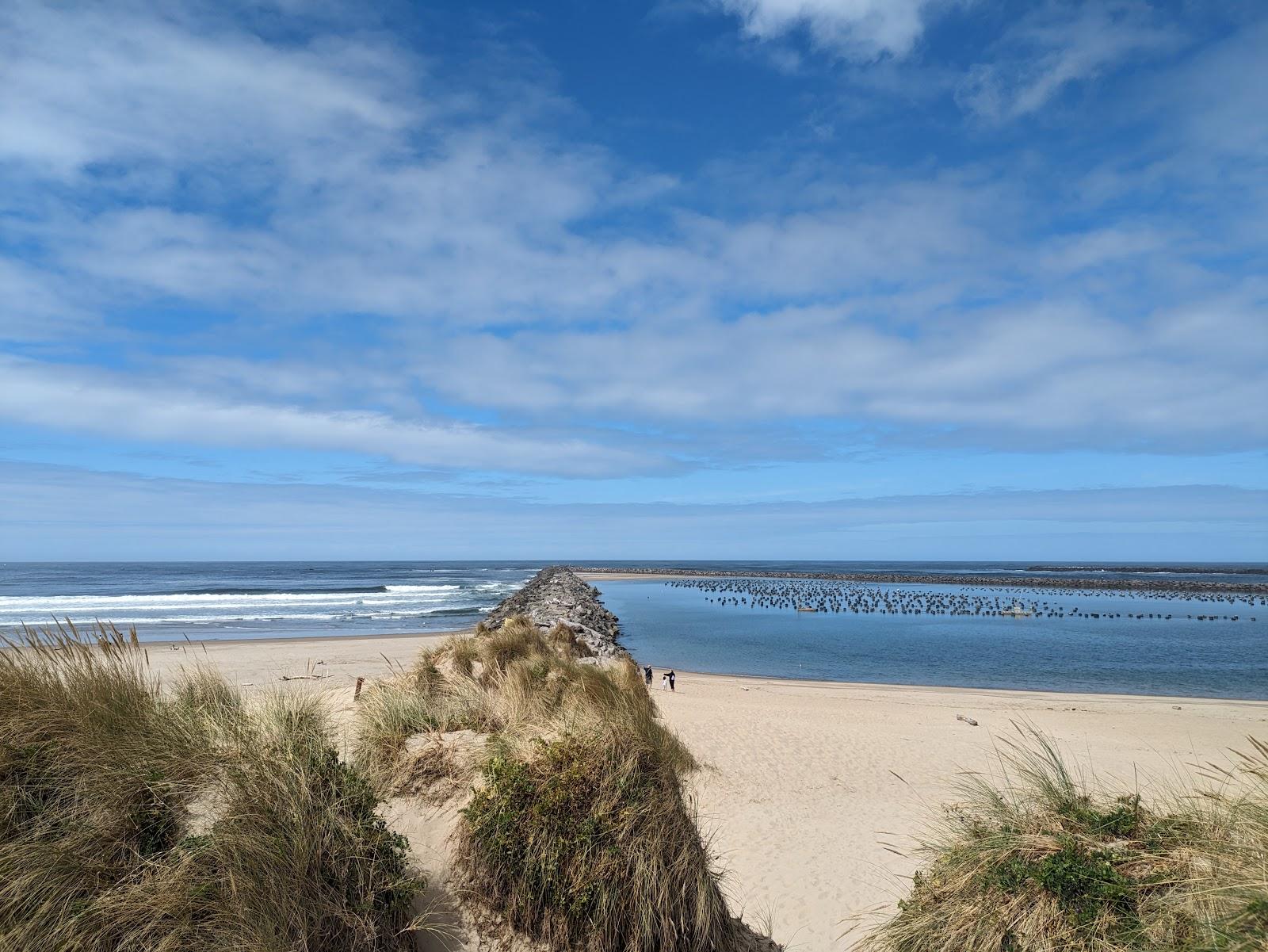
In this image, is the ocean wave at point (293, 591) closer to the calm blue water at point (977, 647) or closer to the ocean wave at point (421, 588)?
the ocean wave at point (421, 588)

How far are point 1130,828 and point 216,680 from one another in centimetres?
749

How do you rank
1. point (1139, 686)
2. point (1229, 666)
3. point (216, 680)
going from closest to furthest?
point (216, 680) < point (1139, 686) < point (1229, 666)

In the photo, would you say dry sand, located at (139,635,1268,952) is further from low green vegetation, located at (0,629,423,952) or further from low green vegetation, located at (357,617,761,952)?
low green vegetation, located at (357,617,761,952)

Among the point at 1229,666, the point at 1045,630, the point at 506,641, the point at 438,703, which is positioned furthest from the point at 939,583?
the point at 438,703

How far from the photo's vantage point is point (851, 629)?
4331 centimetres

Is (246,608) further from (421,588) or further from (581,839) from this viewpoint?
(581,839)

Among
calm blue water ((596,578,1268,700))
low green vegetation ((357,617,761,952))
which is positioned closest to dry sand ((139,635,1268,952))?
low green vegetation ((357,617,761,952))

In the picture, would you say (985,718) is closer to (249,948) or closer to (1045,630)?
(249,948)

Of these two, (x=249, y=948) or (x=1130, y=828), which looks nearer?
(x=249, y=948)

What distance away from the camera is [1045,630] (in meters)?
42.1

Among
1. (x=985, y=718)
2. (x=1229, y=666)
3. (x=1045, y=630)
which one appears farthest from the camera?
(x=1045, y=630)

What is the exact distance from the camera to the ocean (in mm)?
27188

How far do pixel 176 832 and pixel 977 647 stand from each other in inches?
1470

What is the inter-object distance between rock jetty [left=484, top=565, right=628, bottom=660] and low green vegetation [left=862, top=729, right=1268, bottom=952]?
19.2 metres
